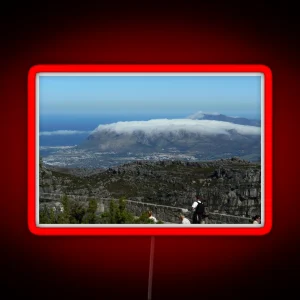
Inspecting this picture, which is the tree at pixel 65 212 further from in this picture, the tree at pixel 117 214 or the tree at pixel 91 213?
the tree at pixel 117 214

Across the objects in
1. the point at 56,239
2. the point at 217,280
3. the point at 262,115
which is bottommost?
the point at 217,280

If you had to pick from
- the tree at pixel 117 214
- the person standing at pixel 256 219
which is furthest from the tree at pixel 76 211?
the person standing at pixel 256 219

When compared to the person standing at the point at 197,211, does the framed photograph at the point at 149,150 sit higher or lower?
higher


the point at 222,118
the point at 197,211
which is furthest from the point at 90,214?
the point at 222,118
